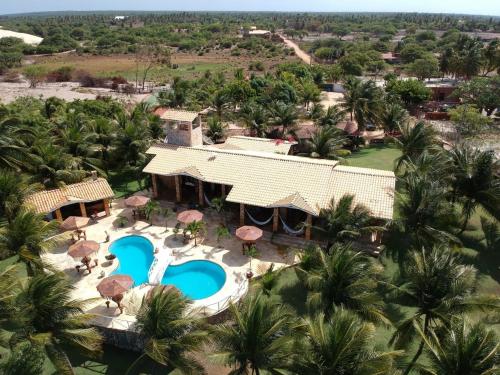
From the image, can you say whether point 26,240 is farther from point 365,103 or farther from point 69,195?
point 365,103

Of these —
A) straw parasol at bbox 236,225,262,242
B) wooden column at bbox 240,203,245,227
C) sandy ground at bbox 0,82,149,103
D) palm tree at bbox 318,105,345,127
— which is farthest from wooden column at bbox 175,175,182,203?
sandy ground at bbox 0,82,149,103

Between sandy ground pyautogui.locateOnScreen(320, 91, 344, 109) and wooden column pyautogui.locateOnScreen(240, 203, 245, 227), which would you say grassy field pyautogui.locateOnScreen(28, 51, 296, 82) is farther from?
wooden column pyautogui.locateOnScreen(240, 203, 245, 227)

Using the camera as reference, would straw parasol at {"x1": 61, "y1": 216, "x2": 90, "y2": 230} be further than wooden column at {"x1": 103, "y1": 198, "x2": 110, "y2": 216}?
No

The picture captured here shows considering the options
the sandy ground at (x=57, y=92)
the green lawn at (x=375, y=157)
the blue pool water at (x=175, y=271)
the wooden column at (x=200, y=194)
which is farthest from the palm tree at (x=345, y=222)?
the sandy ground at (x=57, y=92)

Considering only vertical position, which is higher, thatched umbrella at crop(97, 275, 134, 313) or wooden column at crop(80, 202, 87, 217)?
thatched umbrella at crop(97, 275, 134, 313)

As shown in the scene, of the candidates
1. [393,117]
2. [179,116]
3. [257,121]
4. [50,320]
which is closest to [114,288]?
[50,320]

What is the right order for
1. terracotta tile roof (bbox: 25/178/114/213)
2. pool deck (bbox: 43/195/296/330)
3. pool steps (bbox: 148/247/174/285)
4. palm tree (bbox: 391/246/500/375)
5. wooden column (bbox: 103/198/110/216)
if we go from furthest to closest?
1. wooden column (bbox: 103/198/110/216)
2. terracotta tile roof (bbox: 25/178/114/213)
3. pool steps (bbox: 148/247/174/285)
4. pool deck (bbox: 43/195/296/330)
5. palm tree (bbox: 391/246/500/375)

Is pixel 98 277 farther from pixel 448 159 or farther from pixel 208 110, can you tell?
pixel 208 110
